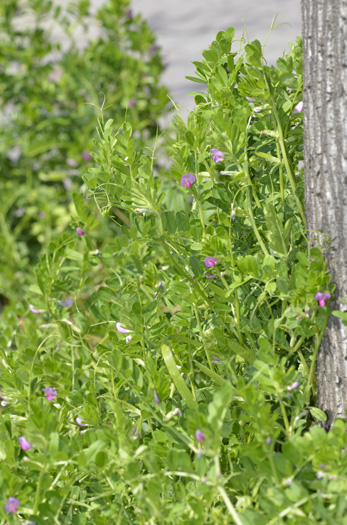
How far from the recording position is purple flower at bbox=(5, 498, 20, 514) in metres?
1.06

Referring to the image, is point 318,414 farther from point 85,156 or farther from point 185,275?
point 85,156

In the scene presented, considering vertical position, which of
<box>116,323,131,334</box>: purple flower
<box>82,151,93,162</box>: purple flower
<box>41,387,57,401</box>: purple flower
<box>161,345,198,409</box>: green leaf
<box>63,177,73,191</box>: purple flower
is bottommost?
<box>41,387,57,401</box>: purple flower

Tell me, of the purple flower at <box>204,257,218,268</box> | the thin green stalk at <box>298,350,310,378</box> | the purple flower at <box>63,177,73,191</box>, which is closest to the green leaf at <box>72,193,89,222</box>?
the purple flower at <box>204,257,218,268</box>

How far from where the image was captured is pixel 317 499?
3.15 feet

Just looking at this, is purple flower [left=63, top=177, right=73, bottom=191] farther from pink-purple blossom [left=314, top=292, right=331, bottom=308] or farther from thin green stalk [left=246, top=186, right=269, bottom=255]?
pink-purple blossom [left=314, top=292, right=331, bottom=308]

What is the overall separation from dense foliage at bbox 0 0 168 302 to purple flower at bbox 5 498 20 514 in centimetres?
285

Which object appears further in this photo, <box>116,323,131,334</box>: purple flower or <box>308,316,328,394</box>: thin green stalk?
<box>116,323,131,334</box>: purple flower

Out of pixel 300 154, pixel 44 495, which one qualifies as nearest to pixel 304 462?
pixel 44 495

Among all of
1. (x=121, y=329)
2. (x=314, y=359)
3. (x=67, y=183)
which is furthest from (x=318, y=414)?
(x=67, y=183)

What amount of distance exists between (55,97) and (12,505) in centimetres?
334

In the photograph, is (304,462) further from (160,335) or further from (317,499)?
(160,335)

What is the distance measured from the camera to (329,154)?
3.83 ft

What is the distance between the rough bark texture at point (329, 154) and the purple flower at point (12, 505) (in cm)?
63

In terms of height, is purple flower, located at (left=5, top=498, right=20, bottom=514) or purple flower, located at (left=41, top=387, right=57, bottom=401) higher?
purple flower, located at (left=41, top=387, right=57, bottom=401)
